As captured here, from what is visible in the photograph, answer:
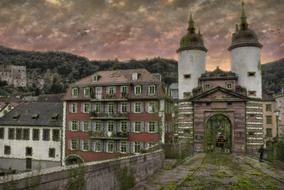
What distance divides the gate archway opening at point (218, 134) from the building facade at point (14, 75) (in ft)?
519

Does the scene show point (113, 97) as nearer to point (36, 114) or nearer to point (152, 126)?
point (152, 126)

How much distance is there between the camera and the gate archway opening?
1428 inches

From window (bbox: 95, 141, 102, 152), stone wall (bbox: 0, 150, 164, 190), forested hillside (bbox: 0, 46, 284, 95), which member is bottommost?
window (bbox: 95, 141, 102, 152)

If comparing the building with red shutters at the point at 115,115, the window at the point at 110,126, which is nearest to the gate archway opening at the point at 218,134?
the building with red shutters at the point at 115,115

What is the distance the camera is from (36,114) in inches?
2014

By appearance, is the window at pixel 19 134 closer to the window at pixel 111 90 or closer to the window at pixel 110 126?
the window at pixel 110 126

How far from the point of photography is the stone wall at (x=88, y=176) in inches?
327

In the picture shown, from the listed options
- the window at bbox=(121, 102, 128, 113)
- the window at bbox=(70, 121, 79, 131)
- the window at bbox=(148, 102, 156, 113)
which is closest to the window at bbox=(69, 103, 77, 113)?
A: the window at bbox=(70, 121, 79, 131)

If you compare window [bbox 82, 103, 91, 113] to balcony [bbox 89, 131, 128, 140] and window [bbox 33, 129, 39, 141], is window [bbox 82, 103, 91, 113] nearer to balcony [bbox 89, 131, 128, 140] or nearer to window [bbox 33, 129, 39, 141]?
balcony [bbox 89, 131, 128, 140]

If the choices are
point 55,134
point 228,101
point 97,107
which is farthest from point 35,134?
point 228,101

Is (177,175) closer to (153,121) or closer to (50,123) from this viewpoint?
(153,121)

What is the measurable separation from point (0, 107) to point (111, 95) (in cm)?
2421

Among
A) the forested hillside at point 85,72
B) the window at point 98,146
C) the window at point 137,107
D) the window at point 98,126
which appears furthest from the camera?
the forested hillside at point 85,72

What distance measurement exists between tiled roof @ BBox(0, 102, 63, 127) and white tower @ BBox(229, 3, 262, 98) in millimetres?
28109
